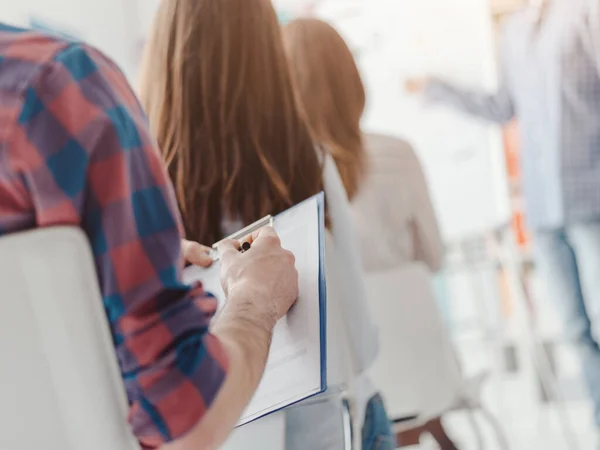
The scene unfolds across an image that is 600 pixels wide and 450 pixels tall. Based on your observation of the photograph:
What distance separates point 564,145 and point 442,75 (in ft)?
2.65

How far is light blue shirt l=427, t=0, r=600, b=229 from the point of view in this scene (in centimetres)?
201

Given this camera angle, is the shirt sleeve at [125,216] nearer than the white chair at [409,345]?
Yes

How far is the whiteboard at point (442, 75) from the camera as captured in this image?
2744 millimetres

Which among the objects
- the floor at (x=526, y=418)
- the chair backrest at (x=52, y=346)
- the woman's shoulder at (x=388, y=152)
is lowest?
the floor at (x=526, y=418)

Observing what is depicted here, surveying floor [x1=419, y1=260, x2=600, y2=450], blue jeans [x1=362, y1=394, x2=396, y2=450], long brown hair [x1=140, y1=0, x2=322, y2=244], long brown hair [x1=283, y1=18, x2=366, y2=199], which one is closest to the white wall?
long brown hair [x1=283, y1=18, x2=366, y2=199]

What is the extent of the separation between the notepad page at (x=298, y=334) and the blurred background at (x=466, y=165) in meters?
2.01

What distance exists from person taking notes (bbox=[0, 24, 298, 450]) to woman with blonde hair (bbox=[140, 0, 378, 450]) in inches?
19.6

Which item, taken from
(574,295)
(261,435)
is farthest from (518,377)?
(261,435)

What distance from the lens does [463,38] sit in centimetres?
275

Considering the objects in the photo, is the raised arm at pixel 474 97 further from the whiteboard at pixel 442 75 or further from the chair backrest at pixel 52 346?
the chair backrest at pixel 52 346

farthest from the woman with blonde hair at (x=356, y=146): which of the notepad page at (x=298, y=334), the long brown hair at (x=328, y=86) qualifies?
the notepad page at (x=298, y=334)

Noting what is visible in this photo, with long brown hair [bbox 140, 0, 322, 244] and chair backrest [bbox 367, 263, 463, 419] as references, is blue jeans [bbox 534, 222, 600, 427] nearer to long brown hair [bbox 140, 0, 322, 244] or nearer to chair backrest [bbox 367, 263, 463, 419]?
chair backrest [bbox 367, 263, 463, 419]

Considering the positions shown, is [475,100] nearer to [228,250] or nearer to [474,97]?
[474,97]

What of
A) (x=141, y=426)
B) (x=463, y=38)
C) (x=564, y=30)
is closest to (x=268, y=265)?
(x=141, y=426)
